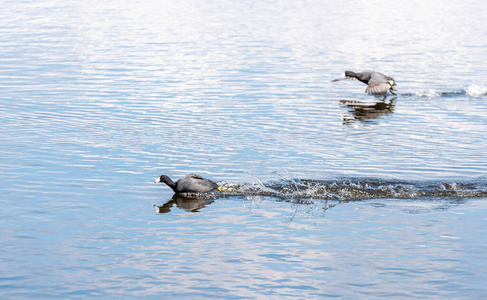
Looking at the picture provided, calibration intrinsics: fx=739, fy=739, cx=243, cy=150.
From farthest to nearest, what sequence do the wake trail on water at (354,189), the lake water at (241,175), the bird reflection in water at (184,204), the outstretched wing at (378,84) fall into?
the outstretched wing at (378,84) → the wake trail on water at (354,189) → the bird reflection in water at (184,204) → the lake water at (241,175)

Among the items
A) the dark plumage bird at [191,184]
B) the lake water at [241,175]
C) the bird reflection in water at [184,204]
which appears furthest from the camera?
the dark plumage bird at [191,184]

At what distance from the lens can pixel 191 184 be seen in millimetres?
16375

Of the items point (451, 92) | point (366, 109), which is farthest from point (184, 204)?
point (451, 92)

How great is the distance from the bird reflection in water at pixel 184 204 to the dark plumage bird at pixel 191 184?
186 millimetres

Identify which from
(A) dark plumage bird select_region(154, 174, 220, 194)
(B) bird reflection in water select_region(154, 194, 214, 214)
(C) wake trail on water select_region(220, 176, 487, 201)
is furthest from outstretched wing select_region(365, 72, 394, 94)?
(B) bird reflection in water select_region(154, 194, 214, 214)

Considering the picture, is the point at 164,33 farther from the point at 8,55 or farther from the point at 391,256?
the point at 391,256

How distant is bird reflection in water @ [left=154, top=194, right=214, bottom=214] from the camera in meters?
15.8

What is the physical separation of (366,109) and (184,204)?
14.0m

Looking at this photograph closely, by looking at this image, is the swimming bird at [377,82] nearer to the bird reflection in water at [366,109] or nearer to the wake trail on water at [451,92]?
the bird reflection in water at [366,109]

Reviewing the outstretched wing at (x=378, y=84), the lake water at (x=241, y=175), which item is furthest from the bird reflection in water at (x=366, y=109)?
the outstretched wing at (x=378, y=84)

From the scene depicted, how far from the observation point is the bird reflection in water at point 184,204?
1577 centimetres

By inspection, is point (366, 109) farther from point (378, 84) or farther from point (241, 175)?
point (241, 175)

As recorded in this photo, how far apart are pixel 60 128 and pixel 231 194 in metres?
8.92

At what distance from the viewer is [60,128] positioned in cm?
2347
